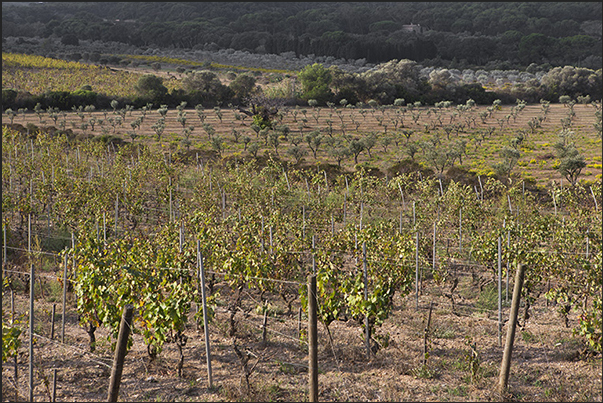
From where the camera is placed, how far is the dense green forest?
11838 centimetres

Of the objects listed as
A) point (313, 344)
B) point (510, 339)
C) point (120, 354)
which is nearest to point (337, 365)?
point (313, 344)

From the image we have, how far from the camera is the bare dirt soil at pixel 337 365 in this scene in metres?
7.39

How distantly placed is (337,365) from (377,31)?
160746mm

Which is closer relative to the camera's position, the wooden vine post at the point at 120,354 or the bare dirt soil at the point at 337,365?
the wooden vine post at the point at 120,354

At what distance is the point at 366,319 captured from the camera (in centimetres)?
838

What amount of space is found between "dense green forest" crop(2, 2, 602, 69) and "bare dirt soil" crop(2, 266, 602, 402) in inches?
4234

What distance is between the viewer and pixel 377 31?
522 feet

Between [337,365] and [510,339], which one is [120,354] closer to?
[337,365]

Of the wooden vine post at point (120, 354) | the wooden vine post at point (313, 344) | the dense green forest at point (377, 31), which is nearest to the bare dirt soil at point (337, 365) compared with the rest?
the wooden vine post at point (313, 344)

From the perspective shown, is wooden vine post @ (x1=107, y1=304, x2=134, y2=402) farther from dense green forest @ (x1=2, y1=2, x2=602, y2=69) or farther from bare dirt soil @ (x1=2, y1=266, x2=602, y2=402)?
dense green forest @ (x1=2, y1=2, x2=602, y2=69)

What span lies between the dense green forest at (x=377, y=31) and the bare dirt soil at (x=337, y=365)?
108 metres

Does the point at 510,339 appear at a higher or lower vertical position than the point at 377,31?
lower

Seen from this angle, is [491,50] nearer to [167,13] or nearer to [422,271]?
[167,13]

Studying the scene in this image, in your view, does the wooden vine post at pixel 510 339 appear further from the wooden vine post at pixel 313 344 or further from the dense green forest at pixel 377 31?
the dense green forest at pixel 377 31
